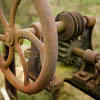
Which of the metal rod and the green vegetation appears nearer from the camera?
the metal rod

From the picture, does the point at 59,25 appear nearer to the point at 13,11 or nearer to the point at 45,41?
the point at 13,11

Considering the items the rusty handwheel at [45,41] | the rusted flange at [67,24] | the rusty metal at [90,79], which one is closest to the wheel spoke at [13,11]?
the rusty handwheel at [45,41]

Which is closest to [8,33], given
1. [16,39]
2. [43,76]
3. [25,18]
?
[16,39]

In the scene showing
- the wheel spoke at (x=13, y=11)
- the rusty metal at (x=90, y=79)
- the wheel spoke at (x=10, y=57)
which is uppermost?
the wheel spoke at (x=13, y=11)

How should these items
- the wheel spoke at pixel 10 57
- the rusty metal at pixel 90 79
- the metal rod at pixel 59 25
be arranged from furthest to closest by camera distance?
1. the rusty metal at pixel 90 79
2. the metal rod at pixel 59 25
3. the wheel spoke at pixel 10 57

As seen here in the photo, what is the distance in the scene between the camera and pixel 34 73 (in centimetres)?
143

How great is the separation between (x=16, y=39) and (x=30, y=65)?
1.72ft

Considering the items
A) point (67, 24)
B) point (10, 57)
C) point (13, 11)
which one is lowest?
point (10, 57)

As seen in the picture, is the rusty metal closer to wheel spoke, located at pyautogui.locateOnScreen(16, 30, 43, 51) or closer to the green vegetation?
the green vegetation

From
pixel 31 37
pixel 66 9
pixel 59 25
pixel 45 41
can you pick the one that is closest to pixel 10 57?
pixel 31 37

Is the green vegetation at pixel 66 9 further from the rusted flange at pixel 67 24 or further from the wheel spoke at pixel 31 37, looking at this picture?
the wheel spoke at pixel 31 37

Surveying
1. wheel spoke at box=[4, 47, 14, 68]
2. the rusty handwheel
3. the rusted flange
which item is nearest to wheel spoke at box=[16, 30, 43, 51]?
the rusty handwheel

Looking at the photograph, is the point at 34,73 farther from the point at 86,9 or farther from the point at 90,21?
the point at 86,9

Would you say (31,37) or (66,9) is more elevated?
(31,37)
